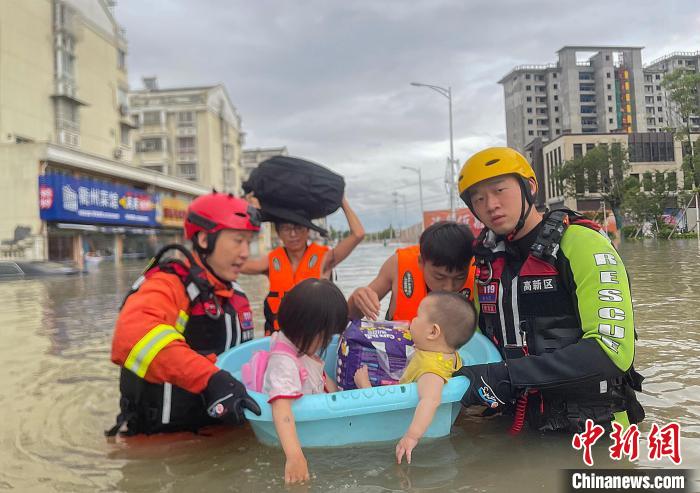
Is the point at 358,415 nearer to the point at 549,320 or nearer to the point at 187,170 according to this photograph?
the point at 549,320

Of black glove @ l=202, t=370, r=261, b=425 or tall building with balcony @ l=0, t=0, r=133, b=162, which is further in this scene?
tall building with balcony @ l=0, t=0, r=133, b=162

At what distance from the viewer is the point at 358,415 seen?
244 cm

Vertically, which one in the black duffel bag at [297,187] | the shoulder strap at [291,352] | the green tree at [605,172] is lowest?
the shoulder strap at [291,352]

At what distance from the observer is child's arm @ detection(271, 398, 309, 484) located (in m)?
2.22

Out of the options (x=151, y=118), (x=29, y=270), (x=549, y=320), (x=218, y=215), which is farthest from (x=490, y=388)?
(x=151, y=118)

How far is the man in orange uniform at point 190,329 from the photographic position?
8.24ft

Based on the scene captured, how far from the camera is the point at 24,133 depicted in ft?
90.7

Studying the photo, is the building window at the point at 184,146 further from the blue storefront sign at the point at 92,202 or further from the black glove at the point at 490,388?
the black glove at the point at 490,388

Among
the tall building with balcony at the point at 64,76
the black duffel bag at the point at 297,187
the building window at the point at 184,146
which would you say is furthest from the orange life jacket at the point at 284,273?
the building window at the point at 184,146

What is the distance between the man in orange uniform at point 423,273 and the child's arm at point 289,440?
97cm

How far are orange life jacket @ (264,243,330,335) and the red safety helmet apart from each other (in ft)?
3.04

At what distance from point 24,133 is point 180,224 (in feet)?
46.2

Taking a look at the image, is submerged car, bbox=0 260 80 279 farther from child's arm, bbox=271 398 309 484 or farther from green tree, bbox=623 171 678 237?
green tree, bbox=623 171 678 237

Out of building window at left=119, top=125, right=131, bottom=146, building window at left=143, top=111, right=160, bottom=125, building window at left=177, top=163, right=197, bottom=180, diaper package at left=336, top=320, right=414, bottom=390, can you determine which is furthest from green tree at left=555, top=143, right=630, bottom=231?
diaper package at left=336, top=320, right=414, bottom=390
